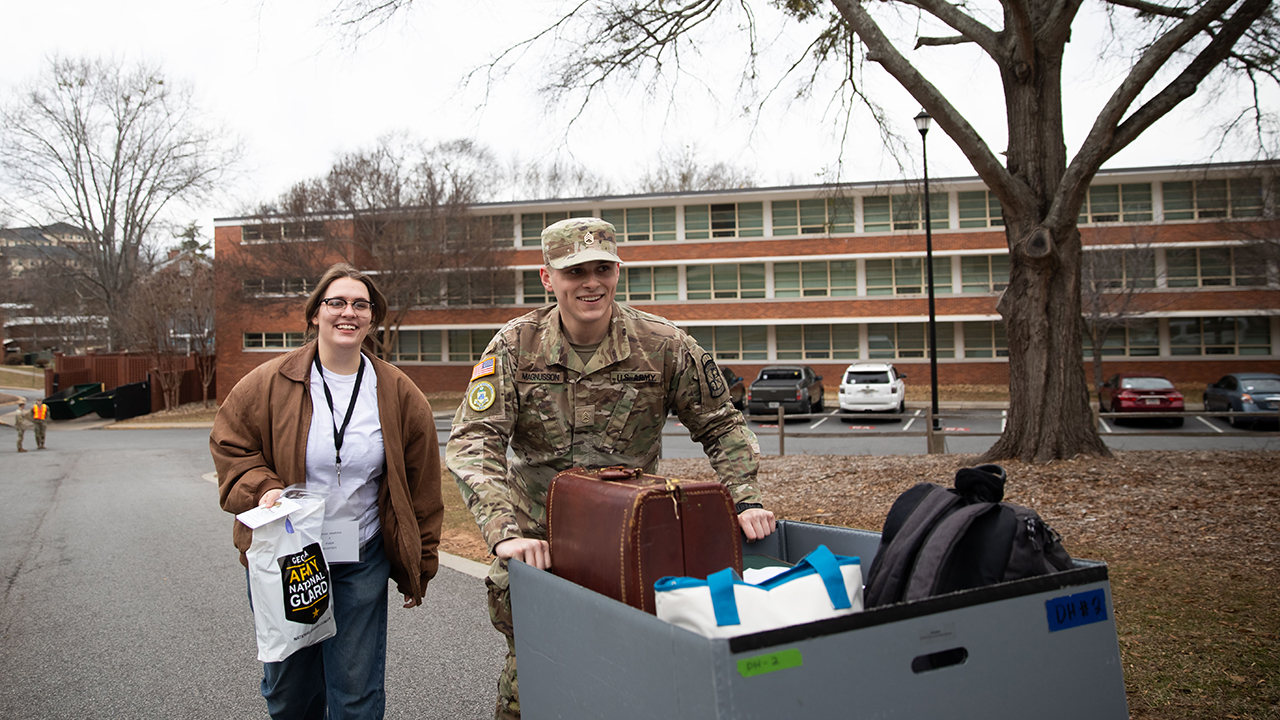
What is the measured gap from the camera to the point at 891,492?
377 inches

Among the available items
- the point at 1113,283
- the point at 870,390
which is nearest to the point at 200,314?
the point at 870,390

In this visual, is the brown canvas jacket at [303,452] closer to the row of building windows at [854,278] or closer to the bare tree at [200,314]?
the row of building windows at [854,278]

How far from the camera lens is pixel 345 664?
10.2 ft

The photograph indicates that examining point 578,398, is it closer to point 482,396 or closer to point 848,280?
point 482,396

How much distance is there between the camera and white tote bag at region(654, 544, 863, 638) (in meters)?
1.76

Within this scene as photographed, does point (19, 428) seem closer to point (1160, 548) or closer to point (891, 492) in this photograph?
point (891, 492)

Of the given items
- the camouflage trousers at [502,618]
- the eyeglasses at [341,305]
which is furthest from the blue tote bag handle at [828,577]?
the eyeglasses at [341,305]

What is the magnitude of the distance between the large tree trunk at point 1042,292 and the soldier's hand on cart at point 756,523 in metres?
8.49

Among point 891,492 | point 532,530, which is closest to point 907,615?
point 532,530

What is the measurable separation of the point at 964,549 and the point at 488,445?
1.56 meters

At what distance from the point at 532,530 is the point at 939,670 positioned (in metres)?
1.76

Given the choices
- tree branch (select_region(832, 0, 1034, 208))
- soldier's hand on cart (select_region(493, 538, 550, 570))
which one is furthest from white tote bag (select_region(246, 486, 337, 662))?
tree branch (select_region(832, 0, 1034, 208))

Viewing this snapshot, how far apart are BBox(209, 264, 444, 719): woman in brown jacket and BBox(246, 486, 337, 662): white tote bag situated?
0.52ft

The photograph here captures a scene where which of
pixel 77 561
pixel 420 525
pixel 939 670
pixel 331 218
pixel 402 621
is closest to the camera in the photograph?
pixel 939 670
